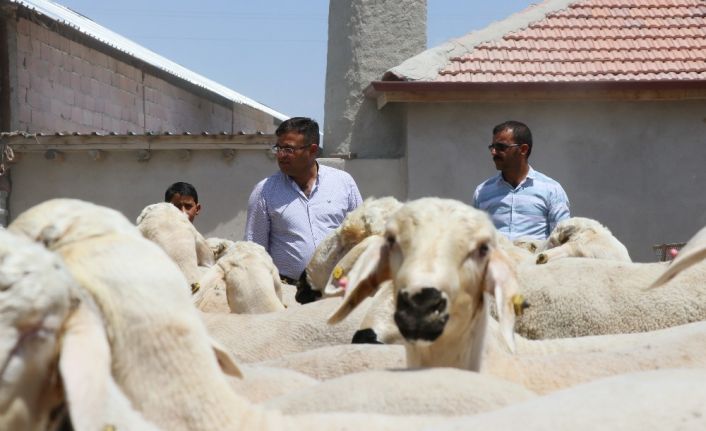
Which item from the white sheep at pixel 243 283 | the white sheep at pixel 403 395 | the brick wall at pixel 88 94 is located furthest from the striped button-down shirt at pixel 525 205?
the brick wall at pixel 88 94

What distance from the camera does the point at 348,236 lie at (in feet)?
22.1

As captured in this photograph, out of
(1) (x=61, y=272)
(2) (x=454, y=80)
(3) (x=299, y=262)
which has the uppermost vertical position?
(2) (x=454, y=80)

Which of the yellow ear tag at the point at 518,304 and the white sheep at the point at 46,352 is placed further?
the yellow ear tag at the point at 518,304

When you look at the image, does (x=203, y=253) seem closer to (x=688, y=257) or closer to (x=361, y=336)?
(x=361, y=336)

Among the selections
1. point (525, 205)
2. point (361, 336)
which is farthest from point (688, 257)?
point (525, 205)

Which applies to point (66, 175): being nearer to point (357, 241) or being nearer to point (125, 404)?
point (357, 241)

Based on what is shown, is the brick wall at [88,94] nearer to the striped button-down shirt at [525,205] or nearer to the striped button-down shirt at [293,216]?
the striped button-down shirt at [293,216]

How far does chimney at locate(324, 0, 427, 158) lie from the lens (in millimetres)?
14344

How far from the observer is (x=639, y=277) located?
261 inches

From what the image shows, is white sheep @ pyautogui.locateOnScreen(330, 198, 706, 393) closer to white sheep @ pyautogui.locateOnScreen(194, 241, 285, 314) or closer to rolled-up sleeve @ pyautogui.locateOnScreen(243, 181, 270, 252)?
white sheep @ pyautogui.locateOnScreen(194, 241, 285, 314)

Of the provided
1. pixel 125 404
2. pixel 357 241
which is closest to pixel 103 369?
pixel 125 404

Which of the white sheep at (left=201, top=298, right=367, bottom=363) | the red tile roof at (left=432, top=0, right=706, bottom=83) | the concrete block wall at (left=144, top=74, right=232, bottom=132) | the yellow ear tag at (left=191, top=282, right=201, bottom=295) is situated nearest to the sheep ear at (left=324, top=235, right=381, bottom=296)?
the white sheep at (left=201, top=298, right=367, bottom=363)

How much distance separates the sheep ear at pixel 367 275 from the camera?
4.37 m

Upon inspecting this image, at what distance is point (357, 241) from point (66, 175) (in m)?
8.60
